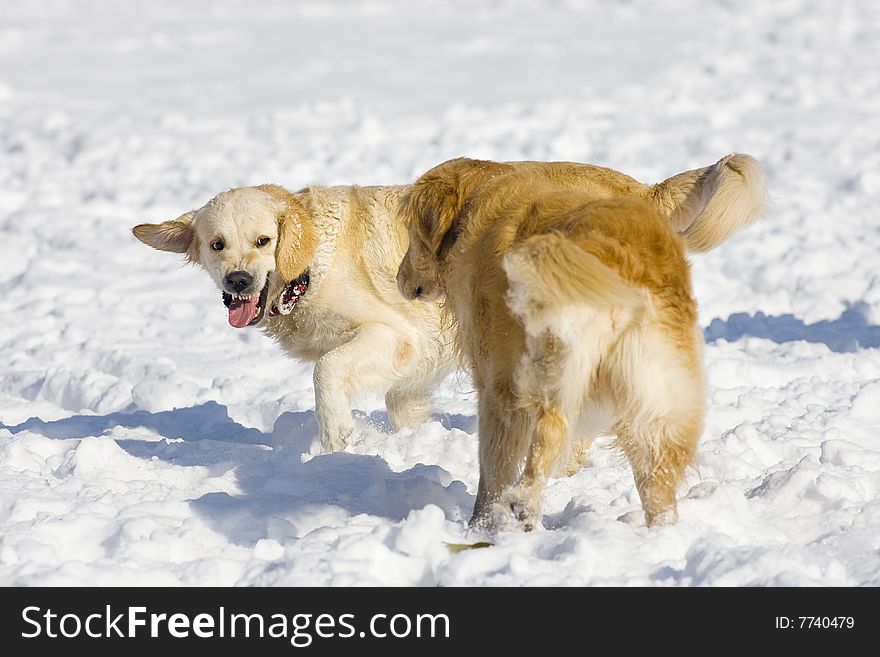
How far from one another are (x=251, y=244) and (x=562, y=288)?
264 cm

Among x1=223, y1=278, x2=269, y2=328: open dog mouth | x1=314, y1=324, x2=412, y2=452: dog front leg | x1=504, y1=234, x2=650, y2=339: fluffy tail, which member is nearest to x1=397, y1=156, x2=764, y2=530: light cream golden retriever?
x1=504, y1=234, x2=650, y2=339: fluffy tail

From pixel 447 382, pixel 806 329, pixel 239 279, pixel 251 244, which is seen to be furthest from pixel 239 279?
pixel 806 329

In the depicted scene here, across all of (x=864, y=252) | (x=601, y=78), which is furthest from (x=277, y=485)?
(x=601, y=78)

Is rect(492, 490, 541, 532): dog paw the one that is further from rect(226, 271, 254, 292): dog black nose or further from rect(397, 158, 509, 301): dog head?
rect(226, 271, 254, 292): dog black nose

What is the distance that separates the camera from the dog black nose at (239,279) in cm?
527

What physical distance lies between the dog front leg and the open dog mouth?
409mm

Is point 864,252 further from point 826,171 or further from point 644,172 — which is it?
point 644,172

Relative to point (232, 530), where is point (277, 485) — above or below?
above

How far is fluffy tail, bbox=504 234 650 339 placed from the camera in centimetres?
299

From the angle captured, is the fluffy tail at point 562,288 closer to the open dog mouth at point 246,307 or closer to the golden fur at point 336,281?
the golden fur at point 336,281

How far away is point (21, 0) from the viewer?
23.0 meters

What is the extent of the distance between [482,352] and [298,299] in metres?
1.98

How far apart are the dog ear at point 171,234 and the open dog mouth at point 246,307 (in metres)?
0.39

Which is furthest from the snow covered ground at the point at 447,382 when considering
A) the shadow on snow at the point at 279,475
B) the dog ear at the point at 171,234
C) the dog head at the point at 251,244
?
the dog ear at the point at 171,234
